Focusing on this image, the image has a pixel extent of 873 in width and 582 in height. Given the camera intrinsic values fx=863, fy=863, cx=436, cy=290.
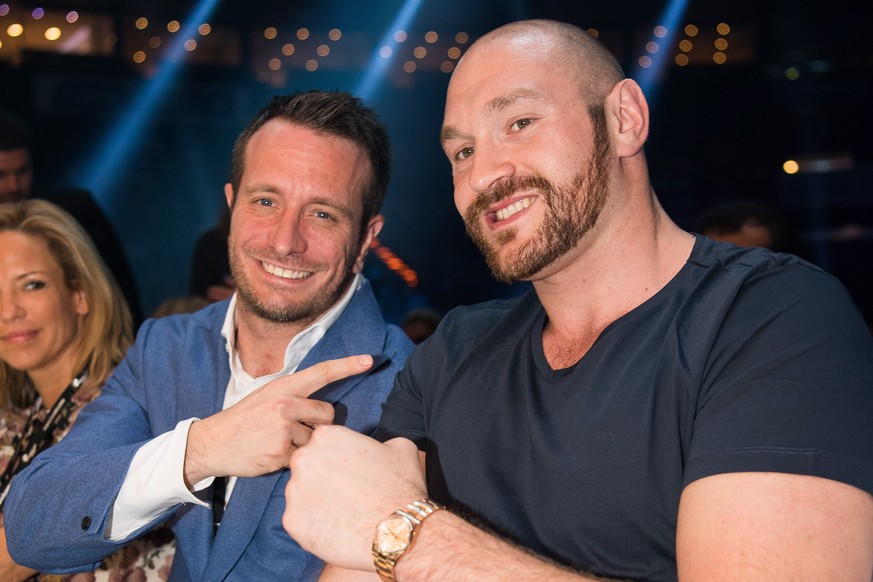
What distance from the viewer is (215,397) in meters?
2.15

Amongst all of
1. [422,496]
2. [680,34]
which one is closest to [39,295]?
[422,496]

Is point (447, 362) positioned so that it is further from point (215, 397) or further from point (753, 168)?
point (753, 168)

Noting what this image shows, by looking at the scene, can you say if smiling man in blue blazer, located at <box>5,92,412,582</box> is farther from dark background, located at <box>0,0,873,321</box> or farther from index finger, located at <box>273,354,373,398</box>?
dark background, located at <box>0,0,873,321</box>

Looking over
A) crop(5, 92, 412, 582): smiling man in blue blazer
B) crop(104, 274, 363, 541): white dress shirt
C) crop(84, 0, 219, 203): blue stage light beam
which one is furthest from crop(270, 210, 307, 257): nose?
crop(84, 0, 219, 203): blue stage light beam

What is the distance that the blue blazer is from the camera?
6.09 ft

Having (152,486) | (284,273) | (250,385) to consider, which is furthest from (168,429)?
(284,273)

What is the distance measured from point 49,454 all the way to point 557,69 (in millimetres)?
1421

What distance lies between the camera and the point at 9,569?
2.29 m

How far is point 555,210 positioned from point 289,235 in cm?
87

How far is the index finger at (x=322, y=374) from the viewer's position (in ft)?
5.39

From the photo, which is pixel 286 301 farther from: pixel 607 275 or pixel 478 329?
pixel 607 275

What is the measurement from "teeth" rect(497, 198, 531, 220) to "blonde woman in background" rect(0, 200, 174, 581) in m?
1.61

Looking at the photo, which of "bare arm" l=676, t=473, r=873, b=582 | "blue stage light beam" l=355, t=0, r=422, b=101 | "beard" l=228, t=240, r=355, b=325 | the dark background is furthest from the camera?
"blue stage light beam" l=355, t=0, r=422, b=101

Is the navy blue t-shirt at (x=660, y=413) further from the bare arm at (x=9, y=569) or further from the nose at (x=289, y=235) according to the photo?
the bare arm at (x=9, y=569)
